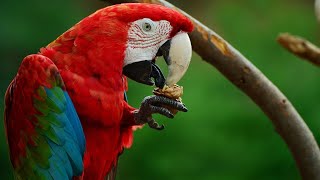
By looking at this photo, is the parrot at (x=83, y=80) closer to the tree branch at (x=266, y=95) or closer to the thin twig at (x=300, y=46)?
the tree branch at (x=266, y=95)

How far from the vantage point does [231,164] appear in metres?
2.79

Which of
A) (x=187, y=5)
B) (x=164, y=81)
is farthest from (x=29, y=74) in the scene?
(x=187, y=5)

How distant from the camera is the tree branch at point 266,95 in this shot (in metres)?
1.55

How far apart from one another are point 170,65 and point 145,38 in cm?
7

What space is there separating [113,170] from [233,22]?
1817mm

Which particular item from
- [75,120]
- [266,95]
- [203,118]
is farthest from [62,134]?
[203,118]

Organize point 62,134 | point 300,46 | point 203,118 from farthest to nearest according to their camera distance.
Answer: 1. point 203,118
2. point 300,46
3. point 62,134

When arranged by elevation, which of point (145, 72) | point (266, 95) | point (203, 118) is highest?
point (145, 72)

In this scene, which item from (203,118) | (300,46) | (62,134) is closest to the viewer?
(62,134)

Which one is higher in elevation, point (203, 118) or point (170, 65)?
point (170, 65)

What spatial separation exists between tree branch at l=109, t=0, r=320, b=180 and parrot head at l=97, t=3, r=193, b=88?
0.27 meters

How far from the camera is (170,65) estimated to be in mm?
1258

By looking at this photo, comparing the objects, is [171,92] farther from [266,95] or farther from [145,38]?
[266,95]

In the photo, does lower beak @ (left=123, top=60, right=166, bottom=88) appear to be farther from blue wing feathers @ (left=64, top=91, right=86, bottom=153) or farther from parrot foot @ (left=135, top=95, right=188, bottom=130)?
blue wing feathers @ (left=64, top=91, right=86, bottom=153)
